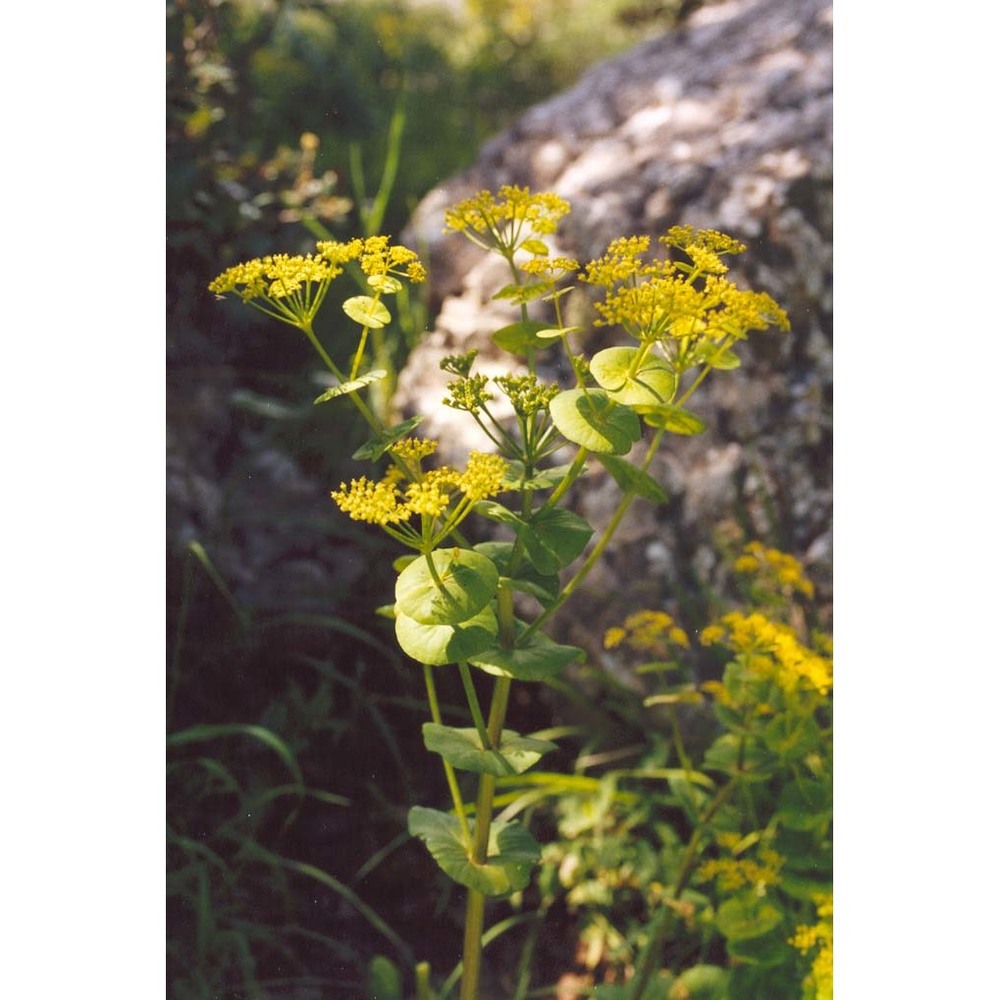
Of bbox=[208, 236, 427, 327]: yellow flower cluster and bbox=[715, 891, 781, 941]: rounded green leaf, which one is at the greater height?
bbox=[208, 236, 427, 327]: yellow flower cluster

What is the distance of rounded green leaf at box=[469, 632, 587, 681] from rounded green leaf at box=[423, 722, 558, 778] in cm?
8

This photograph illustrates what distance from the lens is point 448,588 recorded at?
93 centimetres

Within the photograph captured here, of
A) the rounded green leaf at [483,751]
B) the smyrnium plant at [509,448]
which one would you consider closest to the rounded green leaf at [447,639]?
the smyrnium plant at [509,448]

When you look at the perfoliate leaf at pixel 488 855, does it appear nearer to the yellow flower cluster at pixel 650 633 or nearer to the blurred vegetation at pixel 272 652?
the yellow flower cluster at pixel 650 633

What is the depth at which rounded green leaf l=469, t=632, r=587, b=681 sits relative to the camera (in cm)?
99

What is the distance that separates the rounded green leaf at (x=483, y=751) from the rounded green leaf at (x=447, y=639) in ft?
0.37

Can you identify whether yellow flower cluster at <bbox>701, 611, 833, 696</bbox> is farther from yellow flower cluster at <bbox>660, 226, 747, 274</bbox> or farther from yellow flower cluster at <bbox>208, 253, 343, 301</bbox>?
yellow flower cluster at <bbox>208, 253, 343, 301</bbox>

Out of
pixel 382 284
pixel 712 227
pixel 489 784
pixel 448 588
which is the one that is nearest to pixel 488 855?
pixel 489 784

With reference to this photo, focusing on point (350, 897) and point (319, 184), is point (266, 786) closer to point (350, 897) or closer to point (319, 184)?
point (350, 897)

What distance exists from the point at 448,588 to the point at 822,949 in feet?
2.33

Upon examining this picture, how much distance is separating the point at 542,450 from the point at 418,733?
106cm

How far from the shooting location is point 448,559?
0.95 metres

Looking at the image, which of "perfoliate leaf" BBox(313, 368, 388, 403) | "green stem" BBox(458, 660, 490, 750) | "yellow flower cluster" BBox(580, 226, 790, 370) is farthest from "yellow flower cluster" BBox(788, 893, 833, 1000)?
"perfoliate leaf" BBox(313, 368, 388, 403)
